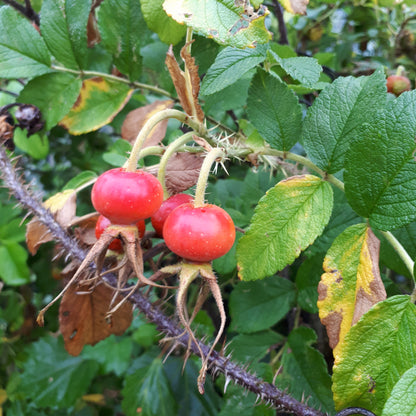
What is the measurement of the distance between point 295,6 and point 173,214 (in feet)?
1.57

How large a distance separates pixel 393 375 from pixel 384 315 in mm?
98

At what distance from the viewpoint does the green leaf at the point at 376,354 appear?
677mm

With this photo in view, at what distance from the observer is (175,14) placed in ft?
2.33

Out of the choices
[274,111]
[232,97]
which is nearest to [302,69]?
[274,111]

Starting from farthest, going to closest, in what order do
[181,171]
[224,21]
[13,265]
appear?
[13,265] → [181,171] → [224,21]

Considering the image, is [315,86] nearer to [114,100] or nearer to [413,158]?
[413,158]

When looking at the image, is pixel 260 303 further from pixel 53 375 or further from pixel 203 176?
pixel 53 375

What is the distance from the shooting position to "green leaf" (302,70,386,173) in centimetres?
81

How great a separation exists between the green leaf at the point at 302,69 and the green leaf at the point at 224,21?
148 millimetres

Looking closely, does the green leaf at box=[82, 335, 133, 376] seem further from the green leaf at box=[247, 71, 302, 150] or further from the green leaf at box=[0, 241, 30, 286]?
the green leaf at box=[247, 71, 302, 150]

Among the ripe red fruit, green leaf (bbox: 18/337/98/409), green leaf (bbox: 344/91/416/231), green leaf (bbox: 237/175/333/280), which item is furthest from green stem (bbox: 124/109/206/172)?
green leaf (bbox: 18/337/98/409)

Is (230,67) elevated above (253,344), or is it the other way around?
(230,67)

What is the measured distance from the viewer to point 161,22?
1.00 meters

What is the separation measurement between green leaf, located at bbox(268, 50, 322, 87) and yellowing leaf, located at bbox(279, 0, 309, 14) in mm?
89
